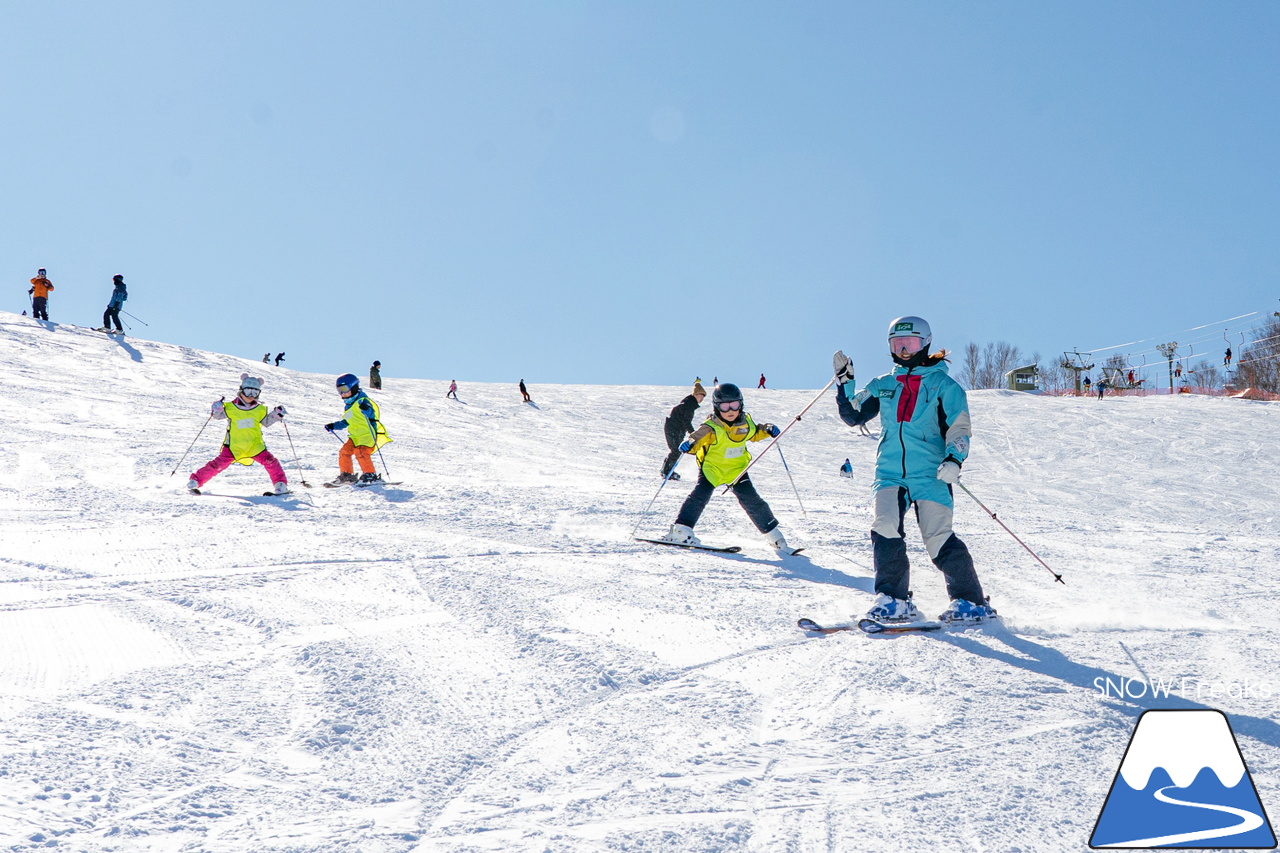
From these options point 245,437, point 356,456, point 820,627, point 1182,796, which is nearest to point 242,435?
point 245,437

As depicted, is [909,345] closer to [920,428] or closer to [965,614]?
[920,428]

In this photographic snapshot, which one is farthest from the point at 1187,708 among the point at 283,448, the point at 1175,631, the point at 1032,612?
the point at 283,448

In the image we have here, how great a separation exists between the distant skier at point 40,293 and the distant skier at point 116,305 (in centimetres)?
152

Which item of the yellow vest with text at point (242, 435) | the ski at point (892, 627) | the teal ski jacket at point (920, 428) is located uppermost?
the teal ski jacket at point (920, 428)

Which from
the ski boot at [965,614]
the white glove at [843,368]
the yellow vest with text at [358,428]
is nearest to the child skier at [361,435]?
the yellow vest with text at [358,428]

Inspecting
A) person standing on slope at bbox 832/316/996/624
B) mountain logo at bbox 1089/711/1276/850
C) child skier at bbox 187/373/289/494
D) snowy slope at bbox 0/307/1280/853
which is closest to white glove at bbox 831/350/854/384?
person standing on slope at bbox 832/316/996/624

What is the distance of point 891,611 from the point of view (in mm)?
4516

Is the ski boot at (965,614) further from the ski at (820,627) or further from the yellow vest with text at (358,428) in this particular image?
the yellow vest with text at (358,428)

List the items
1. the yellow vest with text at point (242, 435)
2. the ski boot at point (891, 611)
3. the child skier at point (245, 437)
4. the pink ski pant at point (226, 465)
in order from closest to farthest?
1. the ski boot at point (891, 611)
2. the pink ski pant at point (226, 465)
3. the child skier at point (245, 437)
4. the yellow vest with text at point (242, 435)

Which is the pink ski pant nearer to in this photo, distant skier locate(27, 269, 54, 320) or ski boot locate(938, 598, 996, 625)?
ski boot locate(938, 598, 996, 625)

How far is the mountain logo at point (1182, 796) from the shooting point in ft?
7.52

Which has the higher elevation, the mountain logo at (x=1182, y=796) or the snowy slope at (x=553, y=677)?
the mountain logo at (x=1182, y=796)

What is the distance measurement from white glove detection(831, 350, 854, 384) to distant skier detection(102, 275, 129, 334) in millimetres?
23891

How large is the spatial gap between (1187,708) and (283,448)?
12402 millimetres
